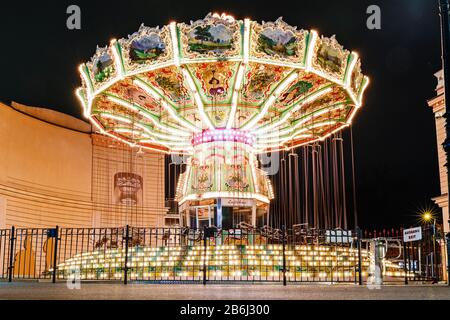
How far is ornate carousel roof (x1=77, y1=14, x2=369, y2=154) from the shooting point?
21.0m

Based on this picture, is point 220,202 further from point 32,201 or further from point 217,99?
point 32,201

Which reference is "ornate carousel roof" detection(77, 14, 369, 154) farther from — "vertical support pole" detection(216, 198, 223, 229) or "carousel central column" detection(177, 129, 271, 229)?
"vertical support pole" detection(216, 198, 223, 229)

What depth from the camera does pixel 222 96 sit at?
2509 centimetres

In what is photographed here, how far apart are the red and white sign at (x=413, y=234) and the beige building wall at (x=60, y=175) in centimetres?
2319

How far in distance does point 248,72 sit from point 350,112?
6.66 m

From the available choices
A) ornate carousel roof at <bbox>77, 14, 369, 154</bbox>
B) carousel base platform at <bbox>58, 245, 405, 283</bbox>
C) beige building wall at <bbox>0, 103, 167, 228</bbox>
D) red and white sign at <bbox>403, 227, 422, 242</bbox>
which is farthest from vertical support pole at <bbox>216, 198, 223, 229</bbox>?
beige building wall at <bbox>0, 103, 167, 228</bbox>

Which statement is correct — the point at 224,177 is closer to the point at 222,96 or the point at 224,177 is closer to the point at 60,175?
the point at 222,96

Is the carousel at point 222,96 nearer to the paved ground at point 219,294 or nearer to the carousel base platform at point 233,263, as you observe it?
the carousel base platform at point 233,263

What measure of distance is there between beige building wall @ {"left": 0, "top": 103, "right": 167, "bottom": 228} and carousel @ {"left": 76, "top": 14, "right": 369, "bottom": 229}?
6375 millimetres

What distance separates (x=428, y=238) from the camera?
49.8ft

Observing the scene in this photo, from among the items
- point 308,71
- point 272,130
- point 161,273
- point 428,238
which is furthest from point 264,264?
point 272,130

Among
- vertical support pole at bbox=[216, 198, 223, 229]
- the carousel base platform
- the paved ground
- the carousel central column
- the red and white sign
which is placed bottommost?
the paved ground

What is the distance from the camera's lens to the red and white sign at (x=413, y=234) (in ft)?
45.9

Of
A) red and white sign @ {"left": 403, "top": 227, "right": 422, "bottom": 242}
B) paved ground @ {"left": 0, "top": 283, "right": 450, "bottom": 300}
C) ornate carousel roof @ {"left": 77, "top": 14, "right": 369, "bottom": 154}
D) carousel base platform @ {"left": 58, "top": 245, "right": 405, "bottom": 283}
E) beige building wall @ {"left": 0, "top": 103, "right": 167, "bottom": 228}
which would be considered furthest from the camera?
beige building wall @ {"left": 0, "top": 103, "right": 167, "bottom": 228}
